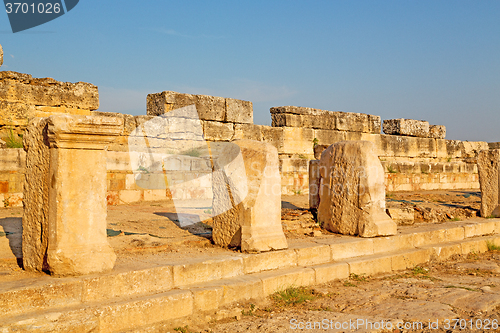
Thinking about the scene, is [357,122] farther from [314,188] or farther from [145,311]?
[145,311]

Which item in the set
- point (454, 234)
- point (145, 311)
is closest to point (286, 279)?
point (145, 311)

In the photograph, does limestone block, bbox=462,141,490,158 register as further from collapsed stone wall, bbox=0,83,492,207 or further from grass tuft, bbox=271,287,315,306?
grass tuft, bbox=271,287,315,306

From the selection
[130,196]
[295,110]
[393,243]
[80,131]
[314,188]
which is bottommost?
[393,243]

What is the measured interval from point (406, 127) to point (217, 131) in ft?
26.0

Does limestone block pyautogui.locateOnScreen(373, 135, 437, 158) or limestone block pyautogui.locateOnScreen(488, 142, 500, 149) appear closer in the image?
limestone block pyautogui.locateOnScreen(373, 135, 437, 158)

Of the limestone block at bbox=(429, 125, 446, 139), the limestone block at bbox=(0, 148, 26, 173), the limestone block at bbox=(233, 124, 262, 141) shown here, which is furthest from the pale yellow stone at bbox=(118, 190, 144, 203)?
the limestone block at bbox=(429, 125, 446, 139)

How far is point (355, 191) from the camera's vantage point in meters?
6.31

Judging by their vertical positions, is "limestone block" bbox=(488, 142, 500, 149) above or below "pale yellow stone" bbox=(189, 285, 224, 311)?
above

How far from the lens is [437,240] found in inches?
285

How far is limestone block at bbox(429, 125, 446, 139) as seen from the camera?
17.1m

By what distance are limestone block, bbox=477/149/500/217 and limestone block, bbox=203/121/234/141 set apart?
18.6 feet

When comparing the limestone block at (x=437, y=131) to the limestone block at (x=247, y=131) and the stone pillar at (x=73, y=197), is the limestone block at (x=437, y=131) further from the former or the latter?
the stone pillar at (x=73, y=197)

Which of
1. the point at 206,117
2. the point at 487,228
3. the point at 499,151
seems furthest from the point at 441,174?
the point at 206,117

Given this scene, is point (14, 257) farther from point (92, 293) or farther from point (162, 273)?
point (162, 273)
